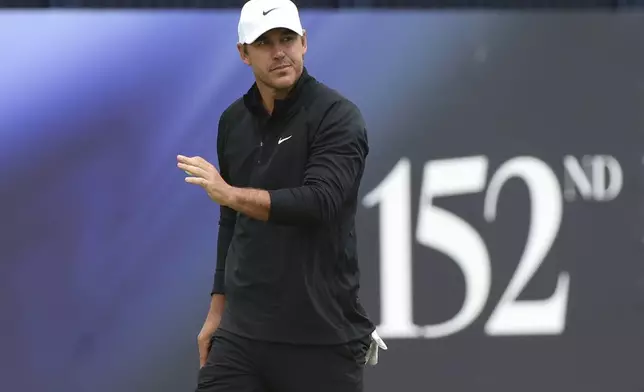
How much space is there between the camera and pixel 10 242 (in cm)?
338

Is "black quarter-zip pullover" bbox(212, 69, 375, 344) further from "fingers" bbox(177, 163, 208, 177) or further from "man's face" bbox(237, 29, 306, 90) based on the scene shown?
"fingers" bbox(177, 163, 208, 177)

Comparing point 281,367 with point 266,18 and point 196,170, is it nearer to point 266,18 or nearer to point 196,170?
→ point 196,170

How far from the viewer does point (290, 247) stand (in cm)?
232

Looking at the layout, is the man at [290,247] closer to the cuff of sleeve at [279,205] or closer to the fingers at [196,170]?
the cuff of sleeve at [279,205]

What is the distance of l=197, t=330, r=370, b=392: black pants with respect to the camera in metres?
2.34

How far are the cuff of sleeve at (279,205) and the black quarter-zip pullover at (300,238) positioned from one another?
80mm

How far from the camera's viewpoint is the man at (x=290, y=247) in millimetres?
2312

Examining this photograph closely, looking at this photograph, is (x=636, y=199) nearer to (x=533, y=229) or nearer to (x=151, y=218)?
(x=533, y=229)

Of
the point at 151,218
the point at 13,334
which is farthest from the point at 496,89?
the point at 13,334

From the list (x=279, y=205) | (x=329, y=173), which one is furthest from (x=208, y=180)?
(x=329, y=173)

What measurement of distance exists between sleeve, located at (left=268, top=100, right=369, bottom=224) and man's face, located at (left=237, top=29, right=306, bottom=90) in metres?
0.13

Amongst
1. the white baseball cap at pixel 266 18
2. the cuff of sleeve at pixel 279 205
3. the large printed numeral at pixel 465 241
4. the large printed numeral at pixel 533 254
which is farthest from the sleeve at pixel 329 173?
the large printed numeral at pixel 533 254

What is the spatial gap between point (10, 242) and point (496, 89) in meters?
1.76

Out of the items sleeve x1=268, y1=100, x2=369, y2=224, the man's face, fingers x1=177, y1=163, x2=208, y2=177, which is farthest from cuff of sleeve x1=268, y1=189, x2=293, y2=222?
the man's face
